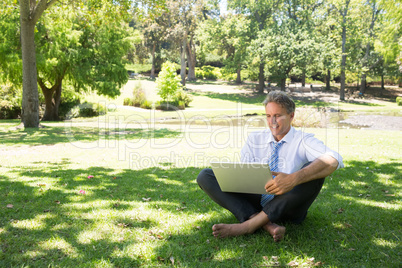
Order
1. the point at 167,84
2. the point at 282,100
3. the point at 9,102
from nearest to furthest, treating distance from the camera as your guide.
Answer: the point at 282,100
the point at 9,102
the point at 167,84

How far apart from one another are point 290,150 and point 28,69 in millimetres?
12152

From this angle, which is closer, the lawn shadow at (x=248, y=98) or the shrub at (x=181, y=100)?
the shrub at (x=181, y=100)

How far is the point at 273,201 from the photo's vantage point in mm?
2949

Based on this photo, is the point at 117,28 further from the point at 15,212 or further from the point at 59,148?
the point at 15,212

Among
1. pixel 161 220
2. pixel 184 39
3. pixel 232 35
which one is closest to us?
pixel 161 220

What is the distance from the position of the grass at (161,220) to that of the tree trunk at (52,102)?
1190 cm

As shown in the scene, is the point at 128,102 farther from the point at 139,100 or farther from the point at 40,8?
the point at 40,8

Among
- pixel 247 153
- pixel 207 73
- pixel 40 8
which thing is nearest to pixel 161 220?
pixel 247 153

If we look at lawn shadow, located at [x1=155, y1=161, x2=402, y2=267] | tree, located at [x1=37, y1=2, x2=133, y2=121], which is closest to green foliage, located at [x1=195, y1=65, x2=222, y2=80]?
tree, located at [x1=37, y1=2, x2=133, y2=121]

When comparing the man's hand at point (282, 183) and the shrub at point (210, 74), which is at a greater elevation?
the shrub at point (210, 74)

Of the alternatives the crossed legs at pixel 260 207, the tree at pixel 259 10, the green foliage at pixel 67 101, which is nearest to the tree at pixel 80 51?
the green foliage at pixel 67 101

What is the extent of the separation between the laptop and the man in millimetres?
98

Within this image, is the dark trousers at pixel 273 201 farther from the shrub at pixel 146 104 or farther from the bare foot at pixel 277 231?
the shrub at pixel 146 104

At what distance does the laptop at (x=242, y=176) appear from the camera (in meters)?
2.74
